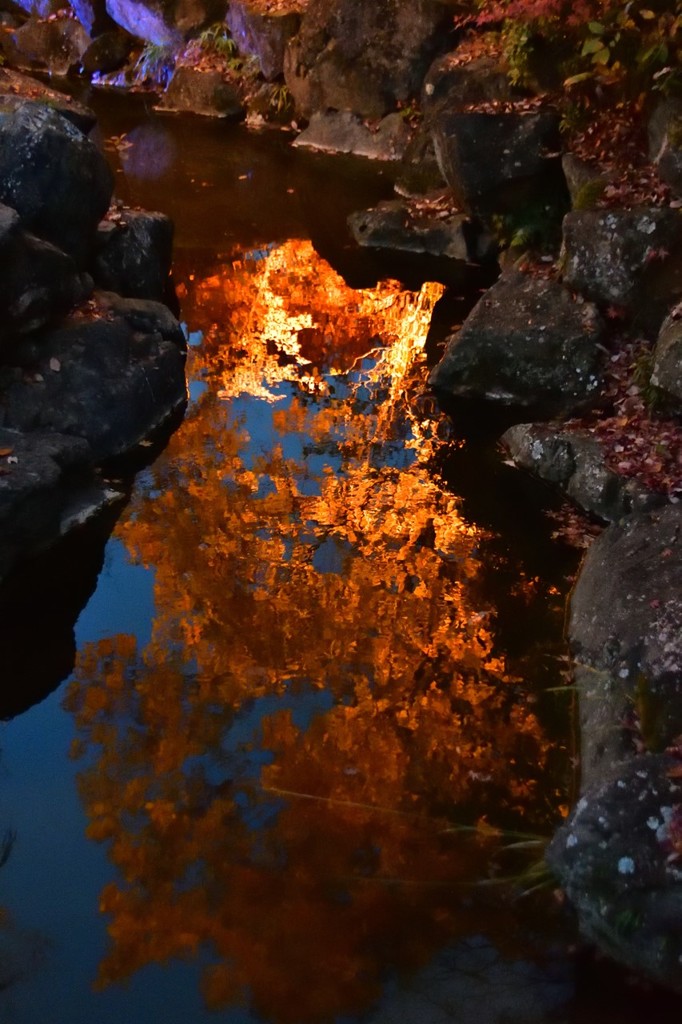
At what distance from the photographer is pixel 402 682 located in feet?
18.0

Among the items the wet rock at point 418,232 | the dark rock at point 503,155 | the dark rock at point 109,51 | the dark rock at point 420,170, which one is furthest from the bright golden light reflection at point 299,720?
the dark rock at point 109,51

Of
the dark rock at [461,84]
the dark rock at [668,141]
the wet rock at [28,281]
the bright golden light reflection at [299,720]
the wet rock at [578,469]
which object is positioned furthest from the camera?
the dark rock at [461,84]

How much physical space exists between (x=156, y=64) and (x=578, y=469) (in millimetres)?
18066

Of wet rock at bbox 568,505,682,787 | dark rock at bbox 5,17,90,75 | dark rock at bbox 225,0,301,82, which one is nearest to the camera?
wet rock at bbox 568,505,682,787

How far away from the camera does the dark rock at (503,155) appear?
410 inches

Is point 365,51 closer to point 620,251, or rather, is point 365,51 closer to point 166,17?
point 166,17

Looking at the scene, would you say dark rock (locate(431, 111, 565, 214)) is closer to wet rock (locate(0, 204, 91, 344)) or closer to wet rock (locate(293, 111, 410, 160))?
wet rock (locate(0, 204, 91, 344))

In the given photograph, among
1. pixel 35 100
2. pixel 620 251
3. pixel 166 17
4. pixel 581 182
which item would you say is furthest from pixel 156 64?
pixel 620 251

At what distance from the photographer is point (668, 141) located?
8477mm

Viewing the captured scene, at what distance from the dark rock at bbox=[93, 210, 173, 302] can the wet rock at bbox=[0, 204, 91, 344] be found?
1.18m

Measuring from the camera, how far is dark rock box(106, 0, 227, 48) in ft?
65.9

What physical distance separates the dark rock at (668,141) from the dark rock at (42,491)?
18.9 feet

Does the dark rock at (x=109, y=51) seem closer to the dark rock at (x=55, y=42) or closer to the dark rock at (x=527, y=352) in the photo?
the dark rock at (x=55, y=42)

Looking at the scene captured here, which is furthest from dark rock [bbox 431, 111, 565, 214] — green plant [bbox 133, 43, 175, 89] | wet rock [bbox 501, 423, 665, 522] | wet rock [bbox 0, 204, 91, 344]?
green plant [bbox 133, 43, 175, 89]
